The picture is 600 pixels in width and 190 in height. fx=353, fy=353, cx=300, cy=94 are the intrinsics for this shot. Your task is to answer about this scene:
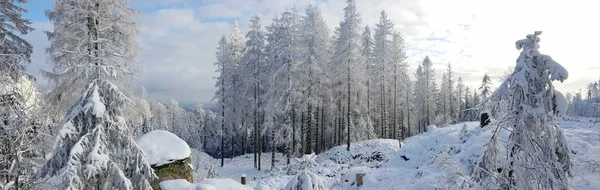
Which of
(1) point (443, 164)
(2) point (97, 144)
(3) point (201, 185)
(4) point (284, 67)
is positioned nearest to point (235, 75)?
(4) point (284, 67)

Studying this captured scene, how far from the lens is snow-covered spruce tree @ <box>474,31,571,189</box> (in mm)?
7055

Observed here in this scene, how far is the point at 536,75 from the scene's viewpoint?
709 centimetres

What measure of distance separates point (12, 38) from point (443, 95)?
63926mm

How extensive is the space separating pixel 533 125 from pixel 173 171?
432 inches

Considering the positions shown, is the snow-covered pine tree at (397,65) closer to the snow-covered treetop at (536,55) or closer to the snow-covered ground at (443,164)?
the snow-covered ground at (443,164)

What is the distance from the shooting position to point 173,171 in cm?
1262

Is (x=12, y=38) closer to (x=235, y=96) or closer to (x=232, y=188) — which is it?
(x=232, y=188)

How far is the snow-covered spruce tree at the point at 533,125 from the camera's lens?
23.1ft

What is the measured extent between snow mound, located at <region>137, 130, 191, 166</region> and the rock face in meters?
0.19

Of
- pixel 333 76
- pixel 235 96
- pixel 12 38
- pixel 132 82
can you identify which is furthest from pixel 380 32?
pixel 12 38

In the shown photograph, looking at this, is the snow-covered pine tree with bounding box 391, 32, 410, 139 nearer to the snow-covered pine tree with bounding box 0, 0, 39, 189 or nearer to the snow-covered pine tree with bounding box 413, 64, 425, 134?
the snow-covered pine tree with bounding box 413, 64, 425, 134

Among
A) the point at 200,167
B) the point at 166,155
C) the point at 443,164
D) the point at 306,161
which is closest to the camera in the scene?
the point at 306,161

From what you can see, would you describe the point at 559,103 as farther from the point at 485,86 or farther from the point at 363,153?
the point at 485,86

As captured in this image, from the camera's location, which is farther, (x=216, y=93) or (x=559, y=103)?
(x=216, y=93)
